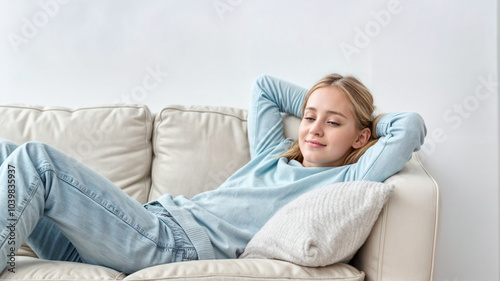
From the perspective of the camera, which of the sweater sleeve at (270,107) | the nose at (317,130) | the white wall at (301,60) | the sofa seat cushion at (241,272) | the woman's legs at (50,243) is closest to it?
the sofa seat cushion at (241,272)

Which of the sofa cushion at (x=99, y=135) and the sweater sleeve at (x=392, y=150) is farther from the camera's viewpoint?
the sofa cushion at (x=99, y=135)

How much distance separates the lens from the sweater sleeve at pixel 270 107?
1.72 meters

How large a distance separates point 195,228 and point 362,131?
0.61m

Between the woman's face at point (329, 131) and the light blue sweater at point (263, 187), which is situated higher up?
the woman's face at point (329, 131)

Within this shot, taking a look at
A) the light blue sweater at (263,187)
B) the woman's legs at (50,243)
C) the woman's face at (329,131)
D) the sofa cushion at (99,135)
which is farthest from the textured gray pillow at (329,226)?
the sofa cushion at (99,135)

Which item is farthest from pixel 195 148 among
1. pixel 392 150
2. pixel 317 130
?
pixel 392 150

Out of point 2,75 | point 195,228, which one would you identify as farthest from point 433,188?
point 2,75

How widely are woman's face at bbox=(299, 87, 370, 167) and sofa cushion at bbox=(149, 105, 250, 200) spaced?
329mm

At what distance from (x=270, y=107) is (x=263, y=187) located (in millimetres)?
393

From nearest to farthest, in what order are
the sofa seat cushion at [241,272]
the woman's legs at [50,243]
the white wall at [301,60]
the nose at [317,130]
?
1. the sofa seat cushion at [241,272]
2. the woman's legs at [50,243]
3. the nose at [317,130]
4. the white wall at [301,60]

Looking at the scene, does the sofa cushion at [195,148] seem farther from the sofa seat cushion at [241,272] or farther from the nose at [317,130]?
the sofa seat cushion at [241,272]

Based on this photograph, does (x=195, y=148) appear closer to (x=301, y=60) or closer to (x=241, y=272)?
(x=301, y=60)

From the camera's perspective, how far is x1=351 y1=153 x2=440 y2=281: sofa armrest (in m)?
1.16

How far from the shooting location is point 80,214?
115 centimetres
